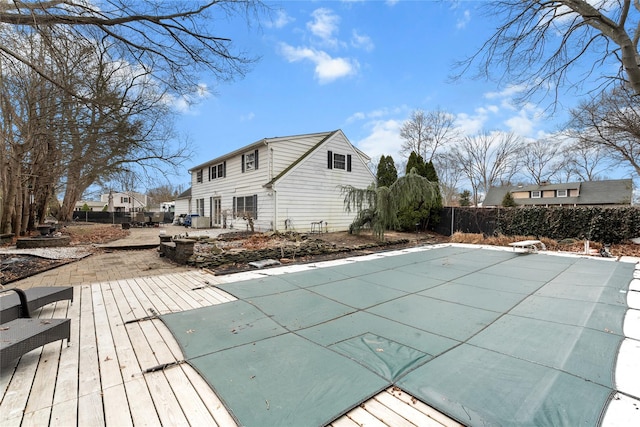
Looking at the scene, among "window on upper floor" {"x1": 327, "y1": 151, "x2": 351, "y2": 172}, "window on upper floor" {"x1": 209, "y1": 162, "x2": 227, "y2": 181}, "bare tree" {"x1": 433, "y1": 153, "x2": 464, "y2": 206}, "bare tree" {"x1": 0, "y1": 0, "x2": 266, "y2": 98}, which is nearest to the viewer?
"bare tree" {"x1": 0, "y1": 0, "x2": 266, "y2": 98}

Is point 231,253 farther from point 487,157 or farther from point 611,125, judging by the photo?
point 487,157

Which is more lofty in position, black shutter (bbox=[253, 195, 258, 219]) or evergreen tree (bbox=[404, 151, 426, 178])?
evergreen tree (bbox=[404, 151, 426, 178])

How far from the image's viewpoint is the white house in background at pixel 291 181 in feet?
40.9

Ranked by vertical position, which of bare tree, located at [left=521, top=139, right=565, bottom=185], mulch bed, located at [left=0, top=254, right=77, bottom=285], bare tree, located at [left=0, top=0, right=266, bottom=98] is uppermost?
bare tree, located at [left=521, top=139, right=565, bottom=185]

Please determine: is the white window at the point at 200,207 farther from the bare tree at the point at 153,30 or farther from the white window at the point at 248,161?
the bare tree at the point at 153,30

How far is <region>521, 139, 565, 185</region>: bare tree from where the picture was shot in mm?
29719

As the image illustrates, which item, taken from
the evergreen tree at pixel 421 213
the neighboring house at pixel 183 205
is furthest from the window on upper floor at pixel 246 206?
the neighboring house at pixel 183 205

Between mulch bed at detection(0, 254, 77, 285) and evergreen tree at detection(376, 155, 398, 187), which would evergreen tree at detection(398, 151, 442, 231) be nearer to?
evergreen tree at detection(376, 155, 398, 187)

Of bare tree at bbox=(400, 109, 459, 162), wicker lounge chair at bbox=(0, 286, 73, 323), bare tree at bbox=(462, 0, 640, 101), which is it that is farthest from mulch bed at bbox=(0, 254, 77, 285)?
bare tree at bbox=(400, 109, 459, 162)

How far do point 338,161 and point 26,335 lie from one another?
43.3 feet

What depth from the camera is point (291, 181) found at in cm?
1262

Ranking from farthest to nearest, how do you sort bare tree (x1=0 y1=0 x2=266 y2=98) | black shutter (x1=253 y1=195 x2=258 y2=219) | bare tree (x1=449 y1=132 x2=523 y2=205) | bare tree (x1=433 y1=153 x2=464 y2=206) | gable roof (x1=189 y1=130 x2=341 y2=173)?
bare tree (x1=433 y1=153 x2=464 y2=206)
bare tree (x1=449 y1=132 x2=523 y2=205)
black shutter (x1=253 y1=195 x2=258 y2=219)
gable roof (x1=189 y1=130 x2=341 y2=173)
bare tree (x1=0 y1=0 x2=266 y2=98)

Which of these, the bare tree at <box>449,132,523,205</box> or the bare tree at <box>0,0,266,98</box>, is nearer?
the bare tree at <box>0,0,266,98</box>

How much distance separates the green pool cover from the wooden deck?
0.10 m
